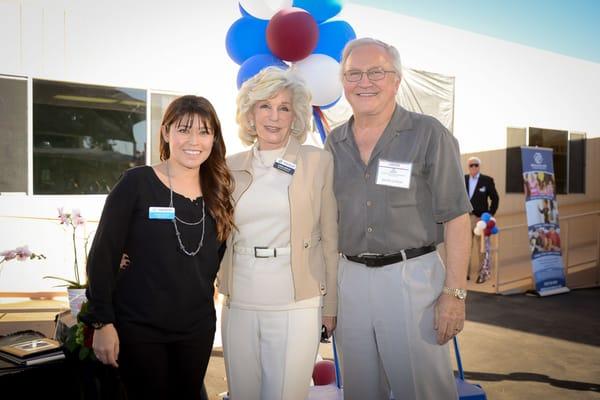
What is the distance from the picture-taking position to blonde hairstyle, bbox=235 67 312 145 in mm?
1982

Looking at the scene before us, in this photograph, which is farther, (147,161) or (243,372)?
(147,161)

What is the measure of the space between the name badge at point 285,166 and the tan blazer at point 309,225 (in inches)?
0.8

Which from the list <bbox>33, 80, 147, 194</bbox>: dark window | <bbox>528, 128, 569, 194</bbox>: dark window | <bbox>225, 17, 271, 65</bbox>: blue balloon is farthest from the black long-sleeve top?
<bbox>528, 128, 569, 194</bbox>: dark window

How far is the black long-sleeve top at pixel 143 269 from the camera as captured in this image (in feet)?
5.41

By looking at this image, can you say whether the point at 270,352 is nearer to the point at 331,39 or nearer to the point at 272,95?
the point at 272,95

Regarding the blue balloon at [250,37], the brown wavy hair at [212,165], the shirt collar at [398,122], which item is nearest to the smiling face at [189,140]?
the brown wavy hair at [212,165]

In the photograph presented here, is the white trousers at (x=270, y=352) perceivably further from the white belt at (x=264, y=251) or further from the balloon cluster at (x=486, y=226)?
the balloon cluster at (x=486, y=226)

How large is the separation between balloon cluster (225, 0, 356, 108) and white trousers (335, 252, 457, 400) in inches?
70.6

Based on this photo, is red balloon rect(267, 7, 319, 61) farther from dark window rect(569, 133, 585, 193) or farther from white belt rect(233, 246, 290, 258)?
dark window rect(569, 133, 585, 193)

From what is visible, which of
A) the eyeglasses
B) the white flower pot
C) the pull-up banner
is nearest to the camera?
the eyeglasses

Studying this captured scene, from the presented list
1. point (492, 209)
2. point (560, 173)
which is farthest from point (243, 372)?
point (560, 173)

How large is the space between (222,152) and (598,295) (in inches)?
275

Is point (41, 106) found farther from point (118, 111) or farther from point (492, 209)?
point (492, 209)

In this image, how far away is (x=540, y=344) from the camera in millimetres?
4699
